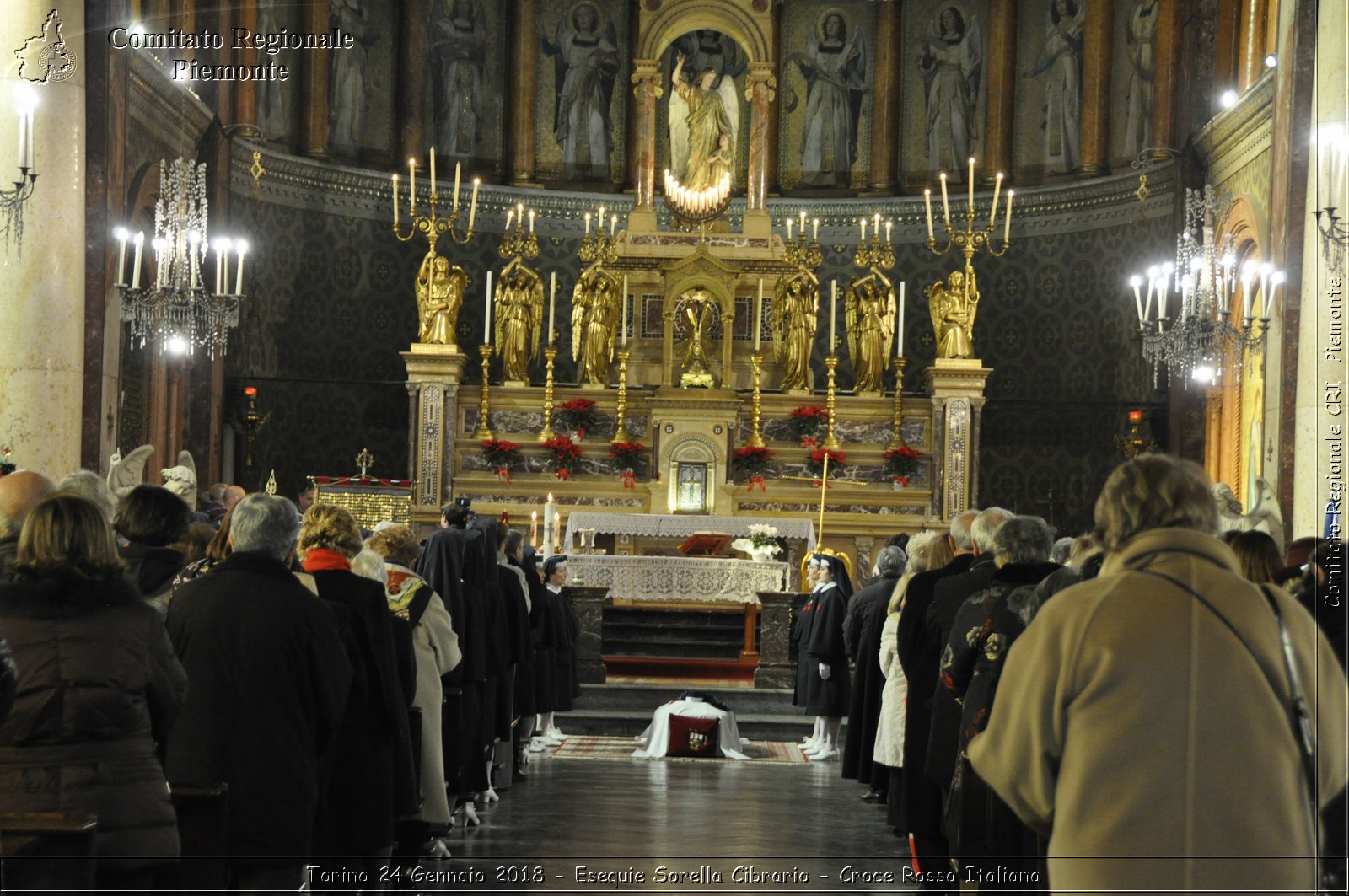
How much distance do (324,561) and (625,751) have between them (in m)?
7.05

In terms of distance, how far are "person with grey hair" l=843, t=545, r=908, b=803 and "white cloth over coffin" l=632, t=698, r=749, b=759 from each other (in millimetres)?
2239

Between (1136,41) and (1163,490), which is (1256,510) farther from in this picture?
(1136,41)

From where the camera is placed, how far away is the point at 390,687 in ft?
20.5

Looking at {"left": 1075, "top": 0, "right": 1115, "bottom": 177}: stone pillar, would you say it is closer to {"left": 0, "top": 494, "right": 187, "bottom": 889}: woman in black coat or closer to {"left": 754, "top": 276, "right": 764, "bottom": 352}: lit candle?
{"left": 754, "top": 276, "right": 764, "bottom": 352}: lit candle

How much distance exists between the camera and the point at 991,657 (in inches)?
232

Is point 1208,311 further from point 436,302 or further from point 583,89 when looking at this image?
point 583,89

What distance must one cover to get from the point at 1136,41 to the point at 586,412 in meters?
8.08

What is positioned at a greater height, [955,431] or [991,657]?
[955,431]

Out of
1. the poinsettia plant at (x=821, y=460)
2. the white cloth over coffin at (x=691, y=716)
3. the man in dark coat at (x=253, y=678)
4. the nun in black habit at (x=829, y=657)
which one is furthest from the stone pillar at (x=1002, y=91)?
the man in dark coat at (x=253, y=678)

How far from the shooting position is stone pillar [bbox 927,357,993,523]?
1927 cm

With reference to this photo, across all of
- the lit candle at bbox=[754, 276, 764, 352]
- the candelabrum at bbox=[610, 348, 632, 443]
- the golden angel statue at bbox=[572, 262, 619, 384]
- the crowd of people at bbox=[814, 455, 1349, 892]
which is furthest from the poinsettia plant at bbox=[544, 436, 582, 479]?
the crowd of people at bbox=[814, 455, 1349, 892]

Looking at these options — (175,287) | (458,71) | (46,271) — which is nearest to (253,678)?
(46,271)

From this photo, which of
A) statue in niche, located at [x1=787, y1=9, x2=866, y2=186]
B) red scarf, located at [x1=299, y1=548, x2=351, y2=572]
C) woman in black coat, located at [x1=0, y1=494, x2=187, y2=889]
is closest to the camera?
woman in black coat, located at [x1=0, y1=494, x2=187, y2=889]

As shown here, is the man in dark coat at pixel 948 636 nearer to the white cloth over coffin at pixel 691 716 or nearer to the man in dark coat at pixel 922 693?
the man in dark coat at pixel 922 693
